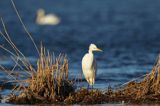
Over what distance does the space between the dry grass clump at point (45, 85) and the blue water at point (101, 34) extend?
2583 millimetres

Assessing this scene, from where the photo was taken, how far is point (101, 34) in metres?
33.0

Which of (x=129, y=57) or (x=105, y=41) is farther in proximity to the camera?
(x=105, y=41)

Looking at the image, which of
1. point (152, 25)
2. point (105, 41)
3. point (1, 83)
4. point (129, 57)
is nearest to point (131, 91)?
point (1, 83)

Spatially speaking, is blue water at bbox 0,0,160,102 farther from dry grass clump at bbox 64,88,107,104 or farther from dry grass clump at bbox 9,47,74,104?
dry grass clump at bbox 9,47,74,104

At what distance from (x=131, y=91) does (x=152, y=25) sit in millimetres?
24256

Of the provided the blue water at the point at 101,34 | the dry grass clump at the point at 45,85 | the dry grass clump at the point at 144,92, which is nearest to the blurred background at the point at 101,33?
the blue water at the point at 101,34

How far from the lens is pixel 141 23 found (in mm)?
38812

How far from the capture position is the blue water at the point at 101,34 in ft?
67.5

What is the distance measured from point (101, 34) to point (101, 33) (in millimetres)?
534

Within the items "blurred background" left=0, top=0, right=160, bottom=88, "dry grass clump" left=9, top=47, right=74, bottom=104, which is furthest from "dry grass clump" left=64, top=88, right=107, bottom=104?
"blurred background" left=0, top=0, right=160, bottom=88

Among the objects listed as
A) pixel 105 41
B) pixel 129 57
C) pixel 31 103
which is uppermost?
pixel 105 41

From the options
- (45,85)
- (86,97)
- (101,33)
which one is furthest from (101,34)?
(45,85)

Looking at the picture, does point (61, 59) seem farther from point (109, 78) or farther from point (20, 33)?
point (20, 33)

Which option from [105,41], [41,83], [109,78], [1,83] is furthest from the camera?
[105,41]
